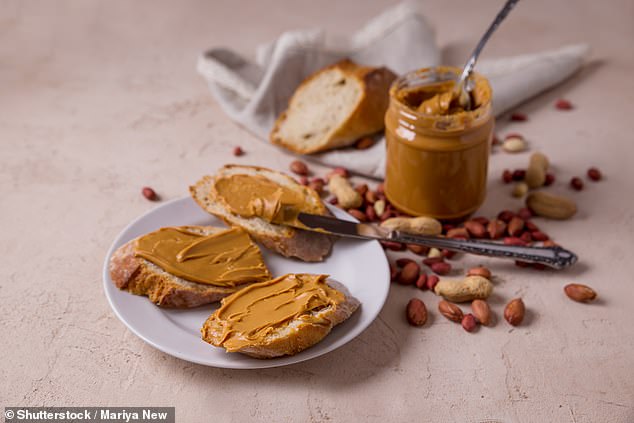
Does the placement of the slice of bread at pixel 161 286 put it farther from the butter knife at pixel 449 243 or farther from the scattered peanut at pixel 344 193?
the scattered peanut at pixel 344 193

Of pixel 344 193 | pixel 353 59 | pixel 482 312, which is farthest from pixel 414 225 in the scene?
pixel 353 59

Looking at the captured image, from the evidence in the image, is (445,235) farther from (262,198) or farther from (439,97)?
(262,198)

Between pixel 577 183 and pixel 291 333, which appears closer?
pixel 291 333

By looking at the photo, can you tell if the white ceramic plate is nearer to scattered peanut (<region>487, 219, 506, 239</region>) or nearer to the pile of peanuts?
the pile of peanuts

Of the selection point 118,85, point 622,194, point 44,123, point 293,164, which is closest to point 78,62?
point 118,85

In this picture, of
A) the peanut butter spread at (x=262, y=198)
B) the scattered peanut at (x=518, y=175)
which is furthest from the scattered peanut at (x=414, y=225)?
the scattered peanut at (x=518, y=175)
